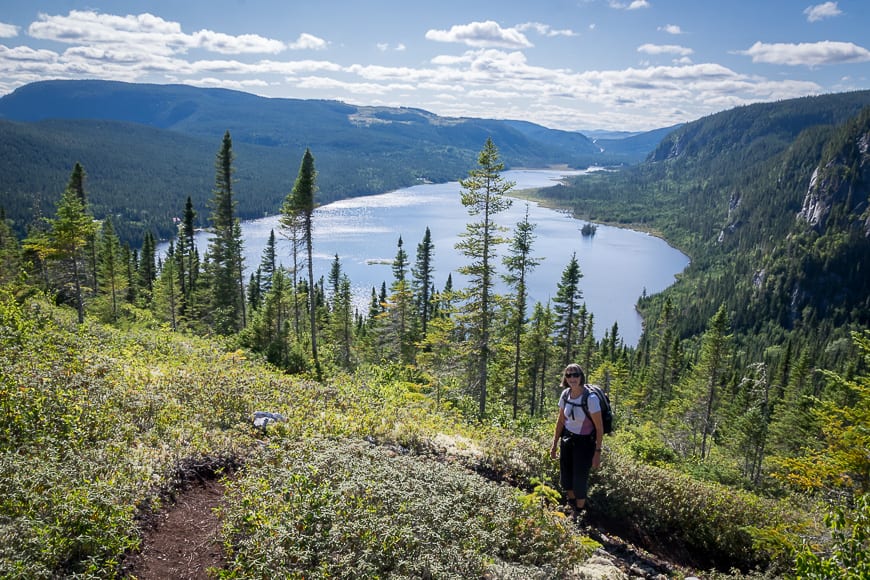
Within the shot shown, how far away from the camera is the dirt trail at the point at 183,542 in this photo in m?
5.51

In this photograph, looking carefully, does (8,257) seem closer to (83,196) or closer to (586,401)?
(83,196)

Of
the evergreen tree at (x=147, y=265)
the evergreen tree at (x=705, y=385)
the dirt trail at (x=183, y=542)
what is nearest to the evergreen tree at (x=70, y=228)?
the dirt trail at (x=183, y=542)

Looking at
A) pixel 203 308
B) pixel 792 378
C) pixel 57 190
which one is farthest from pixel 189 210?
pixel 57 190

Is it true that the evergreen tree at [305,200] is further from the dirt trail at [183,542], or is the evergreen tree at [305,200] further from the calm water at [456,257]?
the calm water at [456,257]

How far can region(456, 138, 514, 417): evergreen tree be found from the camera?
2098cm

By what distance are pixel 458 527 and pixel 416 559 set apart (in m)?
0.74

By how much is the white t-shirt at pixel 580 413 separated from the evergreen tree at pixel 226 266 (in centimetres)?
3065

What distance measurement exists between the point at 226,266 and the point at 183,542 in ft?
105

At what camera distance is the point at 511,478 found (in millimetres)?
9000

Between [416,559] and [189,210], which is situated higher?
[189,210]

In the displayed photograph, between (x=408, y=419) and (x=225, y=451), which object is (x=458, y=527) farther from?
(x=408, y=419)

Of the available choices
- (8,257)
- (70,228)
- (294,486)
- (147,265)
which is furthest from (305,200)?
(147,265)

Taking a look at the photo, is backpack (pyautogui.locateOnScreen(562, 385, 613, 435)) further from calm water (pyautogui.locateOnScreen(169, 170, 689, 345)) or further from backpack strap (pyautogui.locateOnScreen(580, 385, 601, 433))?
calm water (pyautogui.locateOnScreen(169, 170, 689, 345))

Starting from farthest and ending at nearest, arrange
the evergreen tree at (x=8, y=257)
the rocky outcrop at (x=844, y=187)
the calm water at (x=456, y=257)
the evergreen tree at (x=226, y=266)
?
the rocky outcrop at (x=844, y=187), the calm water at (x=456, y=257), the evergreen tree at (x=226, y=266), the evergreen tree at (x=8, y=257)
